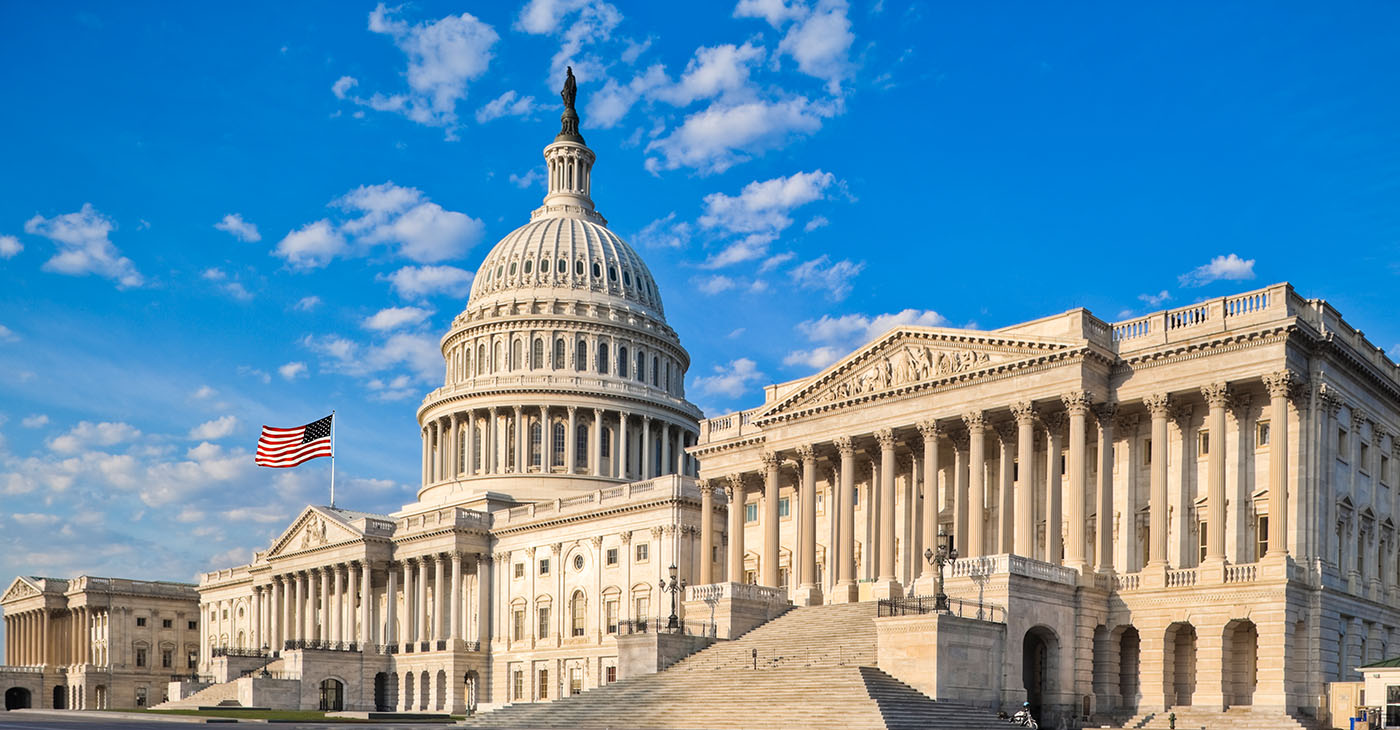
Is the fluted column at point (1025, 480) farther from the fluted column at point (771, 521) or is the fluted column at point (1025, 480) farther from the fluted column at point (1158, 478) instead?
the fluted column at point (771, 521)

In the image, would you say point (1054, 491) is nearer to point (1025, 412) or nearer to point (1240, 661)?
point (1025, 412)

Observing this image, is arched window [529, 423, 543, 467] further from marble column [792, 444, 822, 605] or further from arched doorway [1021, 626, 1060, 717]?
arched doorway [1021, 626, 1060, 717]

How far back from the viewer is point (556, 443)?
129250mm

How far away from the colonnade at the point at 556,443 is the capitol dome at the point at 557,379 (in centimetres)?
12

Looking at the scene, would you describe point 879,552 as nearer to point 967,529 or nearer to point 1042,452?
point 967,529

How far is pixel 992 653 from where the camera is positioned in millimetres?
54500

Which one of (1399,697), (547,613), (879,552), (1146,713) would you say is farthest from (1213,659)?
(547,613)

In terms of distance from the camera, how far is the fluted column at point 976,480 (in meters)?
64.3

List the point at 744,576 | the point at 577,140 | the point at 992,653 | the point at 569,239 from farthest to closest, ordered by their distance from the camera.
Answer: the point at 577,140, the point at 569,239, the point at 744,576, the point at 992,653

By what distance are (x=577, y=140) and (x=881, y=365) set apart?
85.8 meters

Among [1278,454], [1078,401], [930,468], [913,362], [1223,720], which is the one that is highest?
[913,362]

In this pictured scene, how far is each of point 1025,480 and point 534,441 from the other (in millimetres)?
73229

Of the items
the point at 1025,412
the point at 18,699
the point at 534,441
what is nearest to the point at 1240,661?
the point at 1025,412

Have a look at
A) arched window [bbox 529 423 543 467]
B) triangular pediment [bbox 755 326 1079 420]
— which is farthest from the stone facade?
triangular pediment [bbox 755 326 1079 420]
